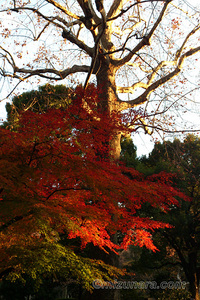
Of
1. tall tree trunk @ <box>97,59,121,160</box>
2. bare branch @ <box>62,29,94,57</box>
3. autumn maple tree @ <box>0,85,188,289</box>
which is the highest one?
bare branch @ <box>62,29,94,57</box>

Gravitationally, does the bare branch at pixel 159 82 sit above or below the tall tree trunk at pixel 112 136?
above

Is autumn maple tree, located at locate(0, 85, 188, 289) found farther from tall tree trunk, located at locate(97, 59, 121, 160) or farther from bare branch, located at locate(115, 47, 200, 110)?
bare branch, located at locate(115, 47, 200, 110)

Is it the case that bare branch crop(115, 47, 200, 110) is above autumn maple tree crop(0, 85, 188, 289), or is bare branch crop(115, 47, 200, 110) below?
above

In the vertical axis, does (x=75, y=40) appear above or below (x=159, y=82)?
above

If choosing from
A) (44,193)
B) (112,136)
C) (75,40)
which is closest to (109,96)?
(112,136)

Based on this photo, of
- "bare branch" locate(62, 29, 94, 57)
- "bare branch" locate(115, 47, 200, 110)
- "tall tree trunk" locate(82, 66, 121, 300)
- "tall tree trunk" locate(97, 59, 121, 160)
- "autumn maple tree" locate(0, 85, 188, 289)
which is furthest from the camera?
"bare branch" locate(115, 47, 200, 110)

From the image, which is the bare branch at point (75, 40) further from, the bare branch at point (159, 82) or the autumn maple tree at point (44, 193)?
the autumn maple tree at point (44, 193)

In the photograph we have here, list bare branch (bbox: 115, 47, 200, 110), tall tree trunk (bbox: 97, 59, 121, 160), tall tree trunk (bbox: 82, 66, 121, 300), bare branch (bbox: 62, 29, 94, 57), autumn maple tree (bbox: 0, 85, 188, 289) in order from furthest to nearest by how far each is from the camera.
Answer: bare branch (bbox: 115, 47, 200, 110) → bare branch (bbox: 62, 29, 94, 57) → tall tree trunk (bbox: 97, 59, 121, 160) → tall tree trunk (bbox: 82, 66, 121, 300) → autumn maple tree (bbox: 0, 85, 188, 289)

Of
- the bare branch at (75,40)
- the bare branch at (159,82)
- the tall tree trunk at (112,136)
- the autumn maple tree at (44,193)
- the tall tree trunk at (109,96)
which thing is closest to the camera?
the autumn maple tree at (44,193)

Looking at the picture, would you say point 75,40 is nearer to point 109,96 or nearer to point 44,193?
point 109,96

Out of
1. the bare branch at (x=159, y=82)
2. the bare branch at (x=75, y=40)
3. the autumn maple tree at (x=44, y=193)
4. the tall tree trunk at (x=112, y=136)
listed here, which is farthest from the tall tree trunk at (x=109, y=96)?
the autumn maple tree at (x=44, y=193)

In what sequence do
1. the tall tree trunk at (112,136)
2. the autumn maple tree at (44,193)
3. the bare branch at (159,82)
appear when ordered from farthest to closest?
the bare branch at (159,82), the tall tree trunk at (112,136), the autumn maple tree at (44,193)

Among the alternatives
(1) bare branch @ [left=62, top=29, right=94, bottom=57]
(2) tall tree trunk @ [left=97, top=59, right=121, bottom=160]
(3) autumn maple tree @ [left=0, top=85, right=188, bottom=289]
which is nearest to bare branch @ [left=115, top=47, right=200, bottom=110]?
(2) tall tree trunk @ [left=97, top=59, right=121, bottom=160]

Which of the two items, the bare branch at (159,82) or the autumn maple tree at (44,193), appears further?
the bare branch at (159,82)
